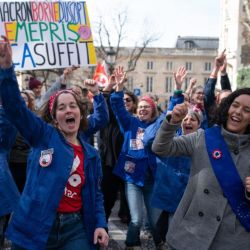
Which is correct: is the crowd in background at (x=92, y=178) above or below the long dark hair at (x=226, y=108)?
below

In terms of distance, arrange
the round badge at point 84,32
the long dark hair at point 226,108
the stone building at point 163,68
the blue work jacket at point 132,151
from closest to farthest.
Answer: the long dark hair at point 226,108, the blue work jacket at point 132,151, the round badge at point 84,32, the stone building at point 163,68

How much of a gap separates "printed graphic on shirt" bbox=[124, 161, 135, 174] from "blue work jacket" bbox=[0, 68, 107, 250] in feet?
7.66

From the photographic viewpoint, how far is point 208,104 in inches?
244

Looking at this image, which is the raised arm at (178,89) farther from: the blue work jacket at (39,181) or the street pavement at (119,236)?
the street pavement at (119,236)

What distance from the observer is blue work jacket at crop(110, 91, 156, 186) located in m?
5.81

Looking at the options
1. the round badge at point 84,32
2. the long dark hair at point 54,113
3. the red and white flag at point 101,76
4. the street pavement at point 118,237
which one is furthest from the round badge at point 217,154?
the red and white flag at point 101,76

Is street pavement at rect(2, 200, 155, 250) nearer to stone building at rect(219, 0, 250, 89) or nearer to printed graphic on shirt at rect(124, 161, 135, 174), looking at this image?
printed graphic on shirt at rect(124, 161, 135, 174)

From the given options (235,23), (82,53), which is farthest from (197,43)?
(82,53)

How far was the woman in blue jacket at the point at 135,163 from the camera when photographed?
18.7 ft

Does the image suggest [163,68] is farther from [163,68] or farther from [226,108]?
[226,108]

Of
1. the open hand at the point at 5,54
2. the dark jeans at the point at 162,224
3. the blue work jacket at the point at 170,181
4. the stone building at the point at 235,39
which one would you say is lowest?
the stone building at the point at 235,39

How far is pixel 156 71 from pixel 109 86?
83365 millimetres

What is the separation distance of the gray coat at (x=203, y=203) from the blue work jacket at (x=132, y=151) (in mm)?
2358

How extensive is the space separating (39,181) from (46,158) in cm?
16
